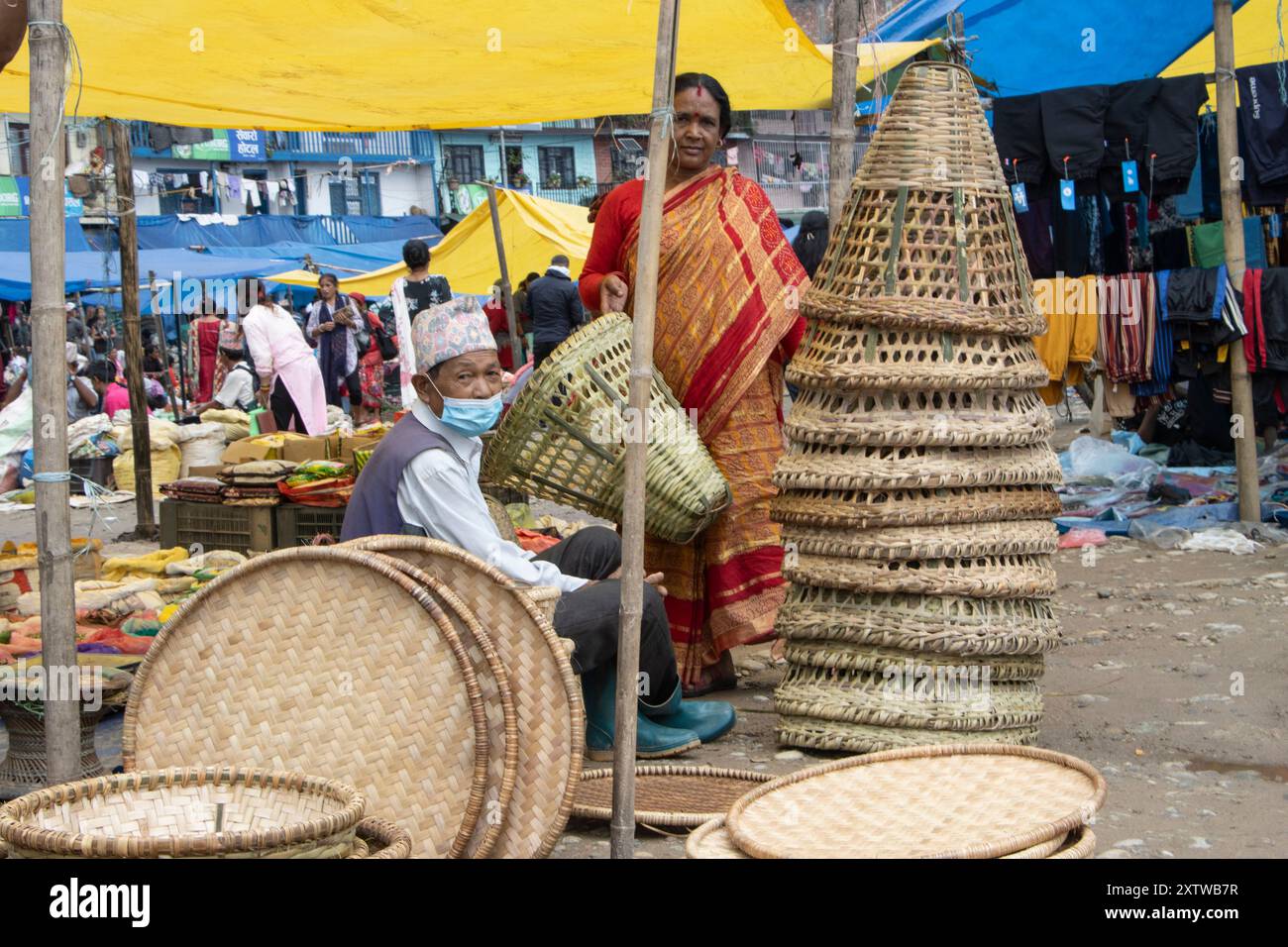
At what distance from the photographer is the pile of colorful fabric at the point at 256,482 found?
709 centimetres

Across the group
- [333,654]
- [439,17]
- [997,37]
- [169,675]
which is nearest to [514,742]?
[333,654]

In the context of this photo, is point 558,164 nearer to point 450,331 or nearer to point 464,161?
point 464,161

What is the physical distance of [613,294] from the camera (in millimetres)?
4855

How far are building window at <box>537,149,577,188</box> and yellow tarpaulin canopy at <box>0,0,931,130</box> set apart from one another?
35815 millimetres

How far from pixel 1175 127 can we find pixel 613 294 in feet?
16.0

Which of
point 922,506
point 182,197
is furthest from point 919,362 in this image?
point 182,197

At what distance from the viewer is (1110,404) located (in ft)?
29.7

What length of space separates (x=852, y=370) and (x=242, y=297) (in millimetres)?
18790

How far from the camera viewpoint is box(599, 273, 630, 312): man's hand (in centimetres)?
484

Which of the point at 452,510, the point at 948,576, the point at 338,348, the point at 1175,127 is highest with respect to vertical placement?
the point at 1175,127

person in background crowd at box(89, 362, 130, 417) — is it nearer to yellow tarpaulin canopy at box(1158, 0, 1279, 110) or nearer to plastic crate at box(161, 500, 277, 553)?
plastic crate at box(161, 500, 277, 553)

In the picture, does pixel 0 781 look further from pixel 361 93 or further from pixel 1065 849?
pixel 361 93

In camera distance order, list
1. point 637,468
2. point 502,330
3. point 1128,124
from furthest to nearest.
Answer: point 502,330, point 1128,124, point 637,468

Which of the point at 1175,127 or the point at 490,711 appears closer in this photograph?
the point at 490,711
